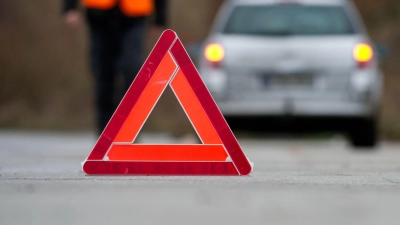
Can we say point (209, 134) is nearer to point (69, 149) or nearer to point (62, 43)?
point (69, 149)

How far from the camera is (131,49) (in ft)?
27.1

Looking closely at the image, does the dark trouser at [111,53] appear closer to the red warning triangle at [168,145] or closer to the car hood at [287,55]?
the car hood at [287,55]

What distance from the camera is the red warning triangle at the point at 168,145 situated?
5582mm

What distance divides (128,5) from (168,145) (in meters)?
2.86

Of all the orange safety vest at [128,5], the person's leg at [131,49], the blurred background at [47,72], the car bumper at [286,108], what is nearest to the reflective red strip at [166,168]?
the person's leg at [131,49]

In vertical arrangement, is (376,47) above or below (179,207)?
above

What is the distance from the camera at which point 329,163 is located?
7508 millimetres

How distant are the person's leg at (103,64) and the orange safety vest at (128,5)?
0.12 m

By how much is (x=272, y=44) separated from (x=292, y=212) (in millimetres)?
5423

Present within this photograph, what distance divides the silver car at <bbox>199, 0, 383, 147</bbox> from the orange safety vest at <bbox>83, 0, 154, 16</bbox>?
1567 mm

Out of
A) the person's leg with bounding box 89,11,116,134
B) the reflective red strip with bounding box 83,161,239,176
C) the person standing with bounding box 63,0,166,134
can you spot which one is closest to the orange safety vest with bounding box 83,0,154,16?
the person standing with bounding box 63,0,166,134

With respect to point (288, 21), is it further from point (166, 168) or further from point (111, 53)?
point (166, 168)

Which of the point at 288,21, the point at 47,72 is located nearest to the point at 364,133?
the point at 288,21

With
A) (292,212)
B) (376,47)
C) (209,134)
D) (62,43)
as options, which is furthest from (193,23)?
(292,212)
